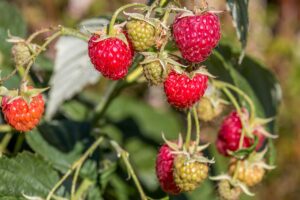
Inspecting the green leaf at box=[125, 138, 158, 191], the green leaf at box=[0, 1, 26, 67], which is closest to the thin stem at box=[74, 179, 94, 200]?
the green leaf at box=[0, 1, 26, 67]

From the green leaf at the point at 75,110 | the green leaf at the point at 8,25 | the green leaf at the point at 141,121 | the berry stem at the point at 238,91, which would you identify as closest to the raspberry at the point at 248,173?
the berry stem at the point at 238,91

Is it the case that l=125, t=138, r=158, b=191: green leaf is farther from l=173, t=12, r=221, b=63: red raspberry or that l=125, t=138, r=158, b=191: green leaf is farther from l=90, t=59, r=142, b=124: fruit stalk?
l=173, t=12, r=221, b=63: red raspberry

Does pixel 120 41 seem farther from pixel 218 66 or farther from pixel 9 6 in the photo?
pixel 9 6

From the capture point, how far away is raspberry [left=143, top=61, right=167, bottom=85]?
1528mm

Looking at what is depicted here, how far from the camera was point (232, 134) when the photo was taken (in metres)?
1.92

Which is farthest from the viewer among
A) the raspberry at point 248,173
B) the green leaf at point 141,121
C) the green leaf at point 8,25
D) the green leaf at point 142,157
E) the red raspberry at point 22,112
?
the green leaf at point 141,121

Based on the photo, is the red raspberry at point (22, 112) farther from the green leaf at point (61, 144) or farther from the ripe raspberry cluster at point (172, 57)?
the green leaf at point (61, 144)

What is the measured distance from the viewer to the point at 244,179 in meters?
1.81

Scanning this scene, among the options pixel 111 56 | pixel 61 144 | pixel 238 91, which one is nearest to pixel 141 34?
pixel 111 56

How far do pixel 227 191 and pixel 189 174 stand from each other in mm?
199

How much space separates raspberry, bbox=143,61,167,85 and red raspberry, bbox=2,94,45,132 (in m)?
0.26

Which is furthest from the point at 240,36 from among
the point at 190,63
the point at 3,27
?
the point at 3,27

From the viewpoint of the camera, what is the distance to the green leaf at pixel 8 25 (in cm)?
233

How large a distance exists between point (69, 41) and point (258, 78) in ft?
1.81
